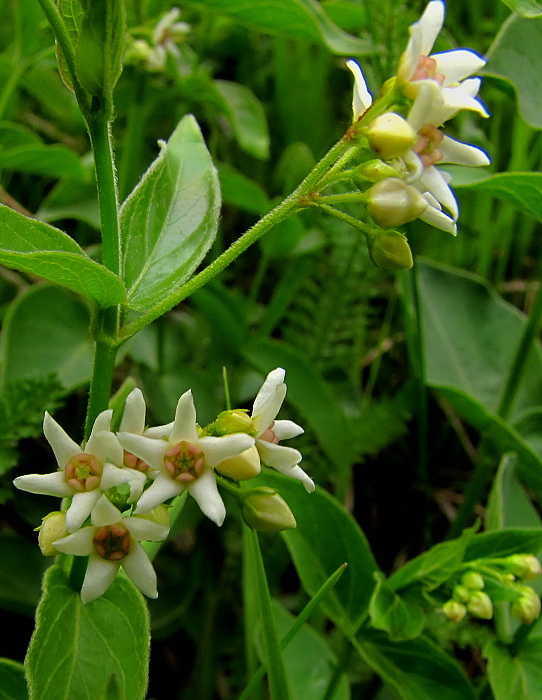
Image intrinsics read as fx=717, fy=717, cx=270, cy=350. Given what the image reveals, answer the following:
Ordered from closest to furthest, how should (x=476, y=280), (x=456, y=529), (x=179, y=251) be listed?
1. (x=179, y=251)
2. (x=456, y=529)
3. (x=476, y=280)

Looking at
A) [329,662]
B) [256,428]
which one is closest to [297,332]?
[329,662]

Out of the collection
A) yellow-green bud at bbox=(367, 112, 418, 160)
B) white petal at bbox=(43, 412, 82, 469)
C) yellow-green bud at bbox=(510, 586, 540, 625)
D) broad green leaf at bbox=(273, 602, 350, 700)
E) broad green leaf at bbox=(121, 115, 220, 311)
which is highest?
yellow-green bud at bbox=(367, 112, 418, 160)

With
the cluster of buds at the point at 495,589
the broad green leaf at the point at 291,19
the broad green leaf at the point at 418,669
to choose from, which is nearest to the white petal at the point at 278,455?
the cluster of buds at the point at 495,589

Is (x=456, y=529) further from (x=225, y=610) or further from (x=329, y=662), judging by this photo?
(x=225, y=610)

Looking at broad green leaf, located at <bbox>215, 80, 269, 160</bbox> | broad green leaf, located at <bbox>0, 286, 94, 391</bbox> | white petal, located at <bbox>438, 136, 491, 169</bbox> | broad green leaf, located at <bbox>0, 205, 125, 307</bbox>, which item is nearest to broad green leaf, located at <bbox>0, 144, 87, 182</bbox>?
broad green leaf, located at <bbox>0, 286, 94, 391</bbox>

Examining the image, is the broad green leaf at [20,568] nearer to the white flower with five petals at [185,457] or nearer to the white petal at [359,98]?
the white flower with five petals at [185,457]

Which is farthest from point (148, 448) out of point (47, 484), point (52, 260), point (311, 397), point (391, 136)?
point (311, 397)

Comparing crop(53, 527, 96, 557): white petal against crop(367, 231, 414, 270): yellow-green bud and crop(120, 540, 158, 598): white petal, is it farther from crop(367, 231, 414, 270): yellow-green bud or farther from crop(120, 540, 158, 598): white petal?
crop(367, 231, 414, 270): yellow-green bud
